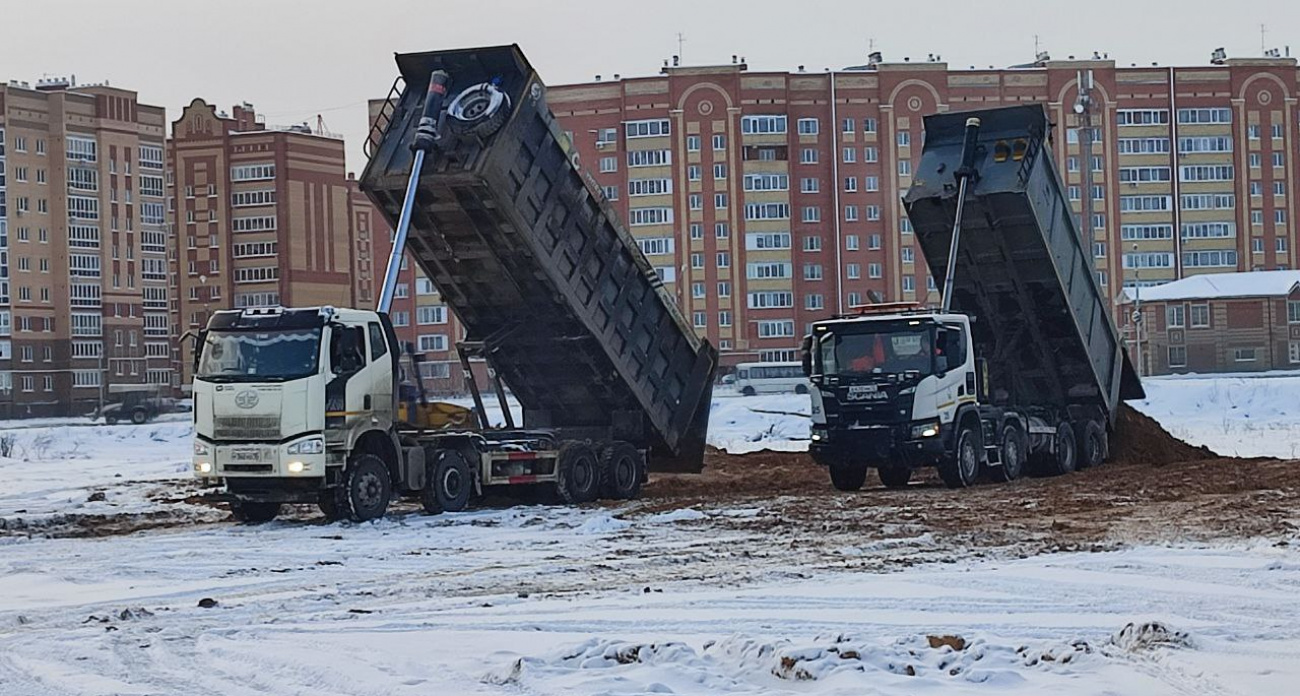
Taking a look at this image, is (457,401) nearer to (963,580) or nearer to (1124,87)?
(963,580)

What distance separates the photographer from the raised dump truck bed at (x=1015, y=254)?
23.7 meters

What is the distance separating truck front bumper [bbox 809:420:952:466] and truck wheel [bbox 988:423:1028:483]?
1923mm

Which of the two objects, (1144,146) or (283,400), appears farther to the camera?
(1144,146)

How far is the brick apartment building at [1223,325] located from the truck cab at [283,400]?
227 feet

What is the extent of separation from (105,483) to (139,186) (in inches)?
3072

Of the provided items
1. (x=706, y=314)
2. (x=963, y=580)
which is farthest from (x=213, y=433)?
(x=706, y=314)

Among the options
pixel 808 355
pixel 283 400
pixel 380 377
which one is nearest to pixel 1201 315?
pixel 808 355

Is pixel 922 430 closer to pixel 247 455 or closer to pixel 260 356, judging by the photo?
pixel 260 356

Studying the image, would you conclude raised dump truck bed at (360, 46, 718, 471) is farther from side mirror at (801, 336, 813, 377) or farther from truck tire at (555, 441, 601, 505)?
side mirror at (801, 336, 813, 377)

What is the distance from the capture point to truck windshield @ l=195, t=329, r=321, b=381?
19328 millimetres

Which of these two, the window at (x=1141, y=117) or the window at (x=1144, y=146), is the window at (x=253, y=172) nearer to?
the window at (x=1141, y=117)

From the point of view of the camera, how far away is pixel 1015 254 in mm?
24188

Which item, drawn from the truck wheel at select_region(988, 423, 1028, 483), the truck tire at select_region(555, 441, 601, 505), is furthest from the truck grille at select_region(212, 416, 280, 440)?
the truck wheel at select_region(988, 423, 1028, 483)

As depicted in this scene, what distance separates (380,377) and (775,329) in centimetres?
7284
